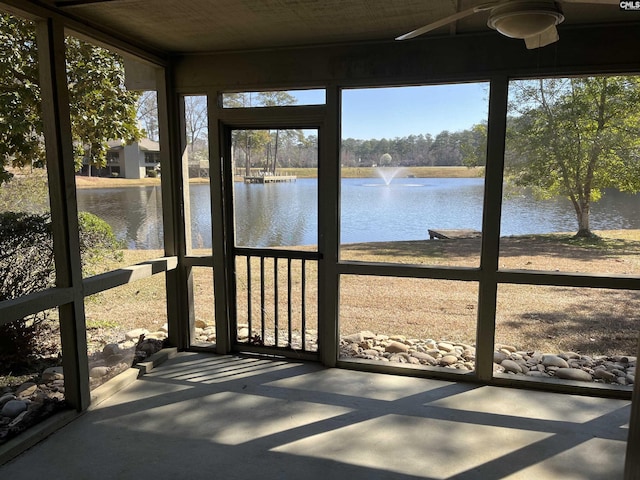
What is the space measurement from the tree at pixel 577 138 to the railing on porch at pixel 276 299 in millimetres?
1904

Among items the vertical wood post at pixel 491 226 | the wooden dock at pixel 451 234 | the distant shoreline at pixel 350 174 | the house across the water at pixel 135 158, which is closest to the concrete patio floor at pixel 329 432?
the vertical wood post at pixel 491 226

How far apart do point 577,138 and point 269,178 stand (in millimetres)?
2422

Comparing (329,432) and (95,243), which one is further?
(95,243)

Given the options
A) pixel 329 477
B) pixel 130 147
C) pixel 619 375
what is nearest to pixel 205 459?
pixel 329 477

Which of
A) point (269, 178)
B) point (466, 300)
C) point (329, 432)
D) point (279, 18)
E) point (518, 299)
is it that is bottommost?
point (329, 432)

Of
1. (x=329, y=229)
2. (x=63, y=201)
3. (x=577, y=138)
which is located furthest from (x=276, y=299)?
(x=577, y=138)

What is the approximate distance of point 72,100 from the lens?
148 inches

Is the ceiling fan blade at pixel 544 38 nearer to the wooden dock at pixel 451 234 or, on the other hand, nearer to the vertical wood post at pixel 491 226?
the vertical wood post at pixel 491 226

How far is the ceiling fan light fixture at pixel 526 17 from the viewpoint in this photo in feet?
5.43

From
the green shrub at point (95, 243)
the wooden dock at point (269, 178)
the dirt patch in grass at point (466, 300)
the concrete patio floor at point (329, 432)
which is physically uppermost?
the wooden dock at point (269, 178)

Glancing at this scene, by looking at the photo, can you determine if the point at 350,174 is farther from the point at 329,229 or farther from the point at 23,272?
the point at 23,272

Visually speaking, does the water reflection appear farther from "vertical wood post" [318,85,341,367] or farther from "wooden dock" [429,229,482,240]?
"wooden dock" [429,229,482,240]

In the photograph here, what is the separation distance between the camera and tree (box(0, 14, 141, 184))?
3156 millimetres

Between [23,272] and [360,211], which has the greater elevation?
[360,211]
